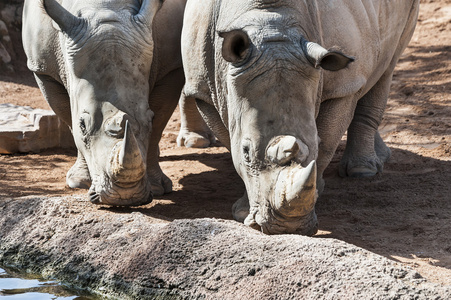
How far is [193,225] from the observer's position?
4496mm

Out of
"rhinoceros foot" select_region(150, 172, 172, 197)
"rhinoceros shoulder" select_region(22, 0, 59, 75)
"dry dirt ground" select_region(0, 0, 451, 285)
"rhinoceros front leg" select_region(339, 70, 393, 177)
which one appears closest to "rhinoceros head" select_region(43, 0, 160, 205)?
"dry dirt ground" select_region(0, 0, 451, 285)

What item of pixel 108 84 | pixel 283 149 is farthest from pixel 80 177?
pixel 283 149

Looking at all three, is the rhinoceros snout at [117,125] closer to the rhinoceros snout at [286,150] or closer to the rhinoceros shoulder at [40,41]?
the rhinoceros shoulder at [40,41]

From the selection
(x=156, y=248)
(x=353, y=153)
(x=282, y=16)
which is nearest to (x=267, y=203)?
(x=156, y=248)

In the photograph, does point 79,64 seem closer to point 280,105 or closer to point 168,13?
point 168,13

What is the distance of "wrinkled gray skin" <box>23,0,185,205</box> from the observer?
18.0 feet

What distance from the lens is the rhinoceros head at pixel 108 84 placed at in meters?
5.50

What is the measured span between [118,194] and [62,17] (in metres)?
1.41

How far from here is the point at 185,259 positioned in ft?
13.8

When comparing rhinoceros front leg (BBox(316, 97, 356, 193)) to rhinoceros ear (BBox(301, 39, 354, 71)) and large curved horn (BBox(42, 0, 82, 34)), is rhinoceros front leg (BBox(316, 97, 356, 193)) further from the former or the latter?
large curved horn (BBox(42, 0, 82, 34))

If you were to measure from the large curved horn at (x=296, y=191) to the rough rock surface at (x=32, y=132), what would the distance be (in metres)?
4.47

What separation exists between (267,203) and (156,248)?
780 millimetres

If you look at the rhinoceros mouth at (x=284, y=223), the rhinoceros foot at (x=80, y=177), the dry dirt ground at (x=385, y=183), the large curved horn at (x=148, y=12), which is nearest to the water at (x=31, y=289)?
the dry dirt ground at (x=385, y=183)

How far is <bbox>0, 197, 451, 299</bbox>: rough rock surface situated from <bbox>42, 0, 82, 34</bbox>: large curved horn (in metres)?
1.32
